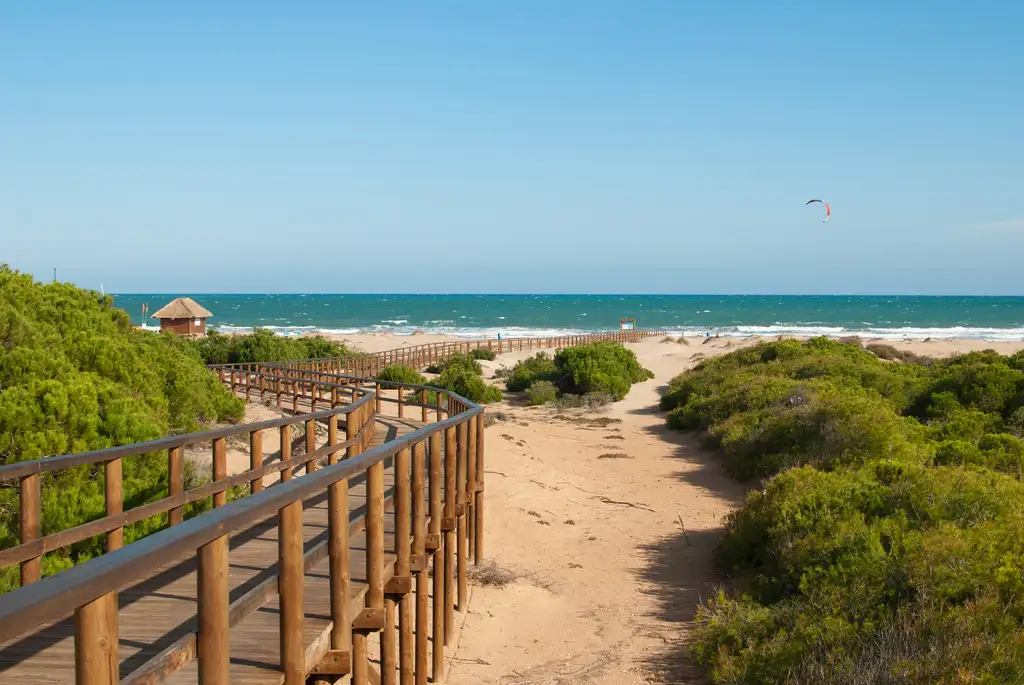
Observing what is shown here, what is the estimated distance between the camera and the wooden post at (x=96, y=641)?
6.39 ft

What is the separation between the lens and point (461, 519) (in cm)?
916

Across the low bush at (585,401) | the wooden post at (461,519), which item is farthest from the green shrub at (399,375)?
the wooden post at (461,519)

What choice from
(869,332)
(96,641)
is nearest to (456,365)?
(96,641)

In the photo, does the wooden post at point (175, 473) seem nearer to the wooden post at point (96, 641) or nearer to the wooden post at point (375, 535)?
the wooden post at point (375, 535)

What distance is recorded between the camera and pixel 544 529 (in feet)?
39.8

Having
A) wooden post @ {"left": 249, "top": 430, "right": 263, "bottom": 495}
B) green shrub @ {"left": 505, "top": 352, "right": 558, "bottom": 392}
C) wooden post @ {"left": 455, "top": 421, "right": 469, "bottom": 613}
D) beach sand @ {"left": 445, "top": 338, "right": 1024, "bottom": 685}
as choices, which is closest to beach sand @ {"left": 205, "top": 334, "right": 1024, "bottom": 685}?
beach sand @ {"left": 445, "top": 338, "right": 1024, "bottom": 685}

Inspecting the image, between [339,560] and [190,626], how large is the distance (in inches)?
26.5

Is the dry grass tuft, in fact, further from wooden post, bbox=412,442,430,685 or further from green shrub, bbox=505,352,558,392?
green shrub, bbox=505,352,558,392

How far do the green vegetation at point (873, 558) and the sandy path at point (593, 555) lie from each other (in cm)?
56

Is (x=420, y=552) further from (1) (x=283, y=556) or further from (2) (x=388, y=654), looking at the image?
(1) (x=283, y=556)

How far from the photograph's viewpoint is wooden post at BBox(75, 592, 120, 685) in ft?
6.39

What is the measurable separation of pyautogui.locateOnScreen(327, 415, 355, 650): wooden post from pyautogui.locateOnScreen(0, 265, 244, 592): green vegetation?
3249mm

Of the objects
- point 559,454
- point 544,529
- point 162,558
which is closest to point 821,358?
point 559,454

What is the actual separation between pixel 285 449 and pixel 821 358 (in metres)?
17.7
